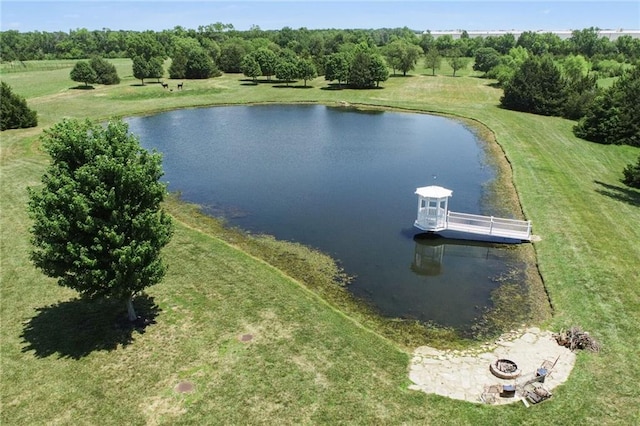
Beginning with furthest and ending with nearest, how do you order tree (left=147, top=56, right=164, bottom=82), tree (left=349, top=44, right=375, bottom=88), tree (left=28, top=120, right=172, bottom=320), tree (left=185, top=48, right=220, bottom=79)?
tree (left=185, top=48, right=220, bottom=79) < tree (left=147, top=56, right=164, bottom=82) < tree (left=349, top=44, right=375, bottom=88) < tree (left=28, top=120, right=172, bottom=320)

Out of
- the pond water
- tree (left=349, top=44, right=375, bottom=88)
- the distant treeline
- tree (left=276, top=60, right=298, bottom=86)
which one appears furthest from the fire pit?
the distant treeline

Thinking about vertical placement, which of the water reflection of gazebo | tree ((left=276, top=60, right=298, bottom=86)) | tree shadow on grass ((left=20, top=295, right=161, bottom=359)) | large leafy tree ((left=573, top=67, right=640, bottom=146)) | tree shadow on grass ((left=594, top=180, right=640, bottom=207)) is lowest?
the water reflection of gazebo

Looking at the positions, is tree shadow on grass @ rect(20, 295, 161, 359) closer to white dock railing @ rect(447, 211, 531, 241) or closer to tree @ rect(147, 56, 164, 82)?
white dock railing @ rect(447, 211, 531, 241)

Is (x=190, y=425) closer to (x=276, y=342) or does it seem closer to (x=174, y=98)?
(x=276, y=342)

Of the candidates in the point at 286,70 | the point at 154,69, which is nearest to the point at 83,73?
the point at 154,69

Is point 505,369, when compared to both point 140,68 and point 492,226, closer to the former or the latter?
point 492,226

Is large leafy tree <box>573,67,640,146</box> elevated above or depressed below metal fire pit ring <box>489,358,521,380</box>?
above

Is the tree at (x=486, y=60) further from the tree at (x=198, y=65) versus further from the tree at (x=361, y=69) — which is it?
the tree at (x=198, y=65)
